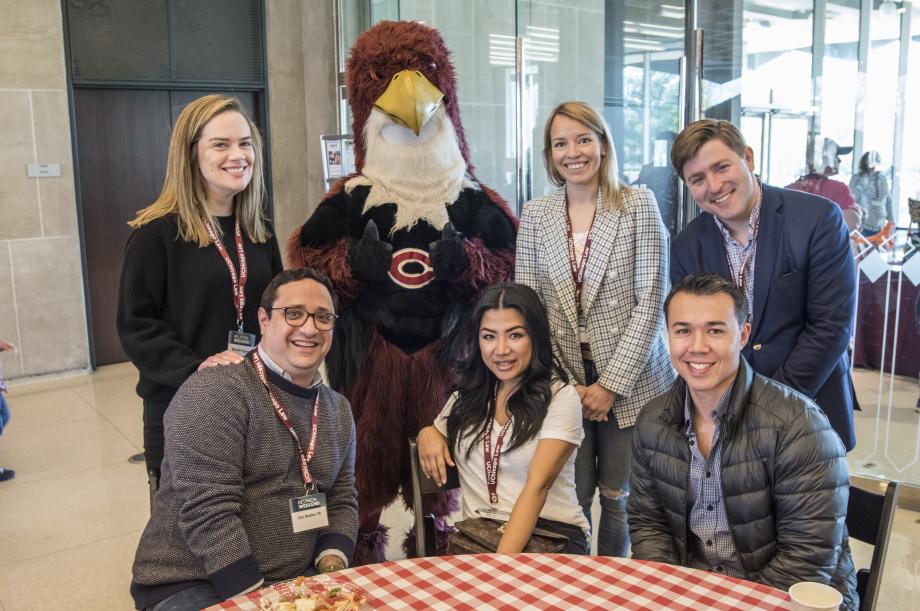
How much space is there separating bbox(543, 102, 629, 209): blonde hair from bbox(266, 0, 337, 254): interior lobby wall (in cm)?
448

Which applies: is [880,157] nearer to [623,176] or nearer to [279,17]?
[623,176]

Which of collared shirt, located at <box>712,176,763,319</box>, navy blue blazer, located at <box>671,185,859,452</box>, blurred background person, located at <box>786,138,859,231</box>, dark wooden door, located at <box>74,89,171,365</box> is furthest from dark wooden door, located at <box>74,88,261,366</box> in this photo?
navy blue blazer, located at <box>671,185,859,452</box>

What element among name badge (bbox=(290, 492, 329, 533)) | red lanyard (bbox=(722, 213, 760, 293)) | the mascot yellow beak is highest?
the mascot yellow beak

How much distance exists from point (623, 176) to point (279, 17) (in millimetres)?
3656

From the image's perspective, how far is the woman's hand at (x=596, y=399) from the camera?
7.81 ft

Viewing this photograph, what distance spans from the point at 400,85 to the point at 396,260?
0.56 metres

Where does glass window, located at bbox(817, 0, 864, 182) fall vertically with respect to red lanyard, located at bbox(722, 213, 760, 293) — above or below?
above

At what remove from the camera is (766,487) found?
171cm

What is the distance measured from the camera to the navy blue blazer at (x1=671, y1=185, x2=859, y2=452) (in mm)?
2146

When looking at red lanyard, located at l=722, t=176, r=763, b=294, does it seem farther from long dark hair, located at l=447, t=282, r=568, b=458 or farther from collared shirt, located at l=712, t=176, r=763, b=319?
long dark hair, located at l=447, t=282, r=568, b=458

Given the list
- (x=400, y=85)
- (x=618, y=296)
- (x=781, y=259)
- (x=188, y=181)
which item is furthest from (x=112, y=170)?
(x=781, y=259)

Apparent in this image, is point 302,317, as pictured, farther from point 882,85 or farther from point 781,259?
point 882,85

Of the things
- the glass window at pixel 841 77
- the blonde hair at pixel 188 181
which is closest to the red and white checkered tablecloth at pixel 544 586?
the blonde hair at pixel 188 181

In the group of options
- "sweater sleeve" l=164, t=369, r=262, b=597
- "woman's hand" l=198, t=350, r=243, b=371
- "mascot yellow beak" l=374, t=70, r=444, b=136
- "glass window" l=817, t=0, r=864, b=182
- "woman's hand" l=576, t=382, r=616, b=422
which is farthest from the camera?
"glass window" l=817, t=0, r=864, b=182
